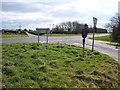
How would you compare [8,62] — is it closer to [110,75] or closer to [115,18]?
[110,75]

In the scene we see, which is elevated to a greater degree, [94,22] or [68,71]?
[94,22]

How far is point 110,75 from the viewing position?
12625mm

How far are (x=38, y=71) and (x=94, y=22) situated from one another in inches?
626

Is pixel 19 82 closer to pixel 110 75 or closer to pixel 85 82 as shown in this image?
pixel 85 82

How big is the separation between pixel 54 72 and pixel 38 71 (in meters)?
0.62

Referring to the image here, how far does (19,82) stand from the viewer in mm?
8469

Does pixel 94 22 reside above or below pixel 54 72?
above

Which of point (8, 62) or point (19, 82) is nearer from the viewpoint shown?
point (19, 82)

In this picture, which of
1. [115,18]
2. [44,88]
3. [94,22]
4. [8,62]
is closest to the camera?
[44,88]

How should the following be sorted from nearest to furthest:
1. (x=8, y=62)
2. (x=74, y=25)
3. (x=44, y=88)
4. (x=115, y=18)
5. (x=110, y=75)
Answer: (x=44, y=88) → (x=8, y=62) → (x=110, y=75) → (x=115, y=18) → (x=74, y=25)

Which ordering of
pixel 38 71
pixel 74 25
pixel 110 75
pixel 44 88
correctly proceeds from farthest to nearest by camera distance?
pixel 74 25
pixel 110 75
pixel 38 71
pixel 44 88

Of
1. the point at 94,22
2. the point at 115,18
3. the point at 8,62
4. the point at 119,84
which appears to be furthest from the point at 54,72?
the point at 115,18

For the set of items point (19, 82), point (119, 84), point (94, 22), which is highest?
point (94, 22)

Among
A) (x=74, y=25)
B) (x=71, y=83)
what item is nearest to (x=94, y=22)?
(x=71, y=83)
